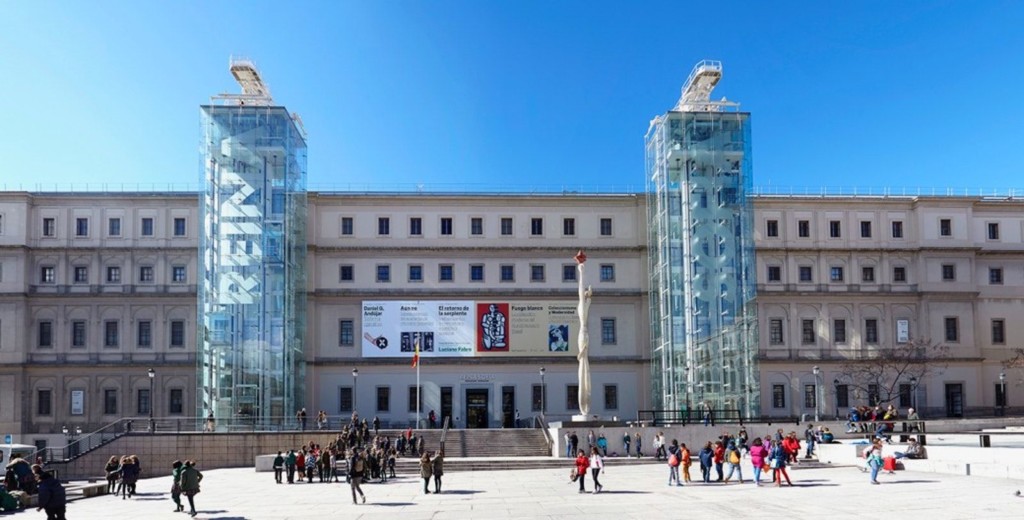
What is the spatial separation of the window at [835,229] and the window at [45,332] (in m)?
46.5

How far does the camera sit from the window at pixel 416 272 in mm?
58844

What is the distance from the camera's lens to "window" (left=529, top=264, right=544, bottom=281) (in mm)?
59094

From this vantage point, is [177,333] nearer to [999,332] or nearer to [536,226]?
[536,226]

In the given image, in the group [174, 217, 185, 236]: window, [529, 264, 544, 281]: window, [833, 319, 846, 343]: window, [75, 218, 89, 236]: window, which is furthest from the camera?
[833, 319, 846, 343]: window

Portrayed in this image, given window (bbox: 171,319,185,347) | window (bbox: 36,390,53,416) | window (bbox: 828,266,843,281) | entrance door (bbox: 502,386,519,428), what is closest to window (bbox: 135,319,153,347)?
window (bbox: 171,319,185,347)

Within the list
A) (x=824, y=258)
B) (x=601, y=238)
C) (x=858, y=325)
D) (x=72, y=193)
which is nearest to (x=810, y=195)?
(x=824, y=258)

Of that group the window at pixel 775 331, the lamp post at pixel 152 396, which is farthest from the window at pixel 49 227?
the window at pixel 775 331

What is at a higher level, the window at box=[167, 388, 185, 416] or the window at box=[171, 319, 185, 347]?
the window at box=[171, 319, 185, 347]

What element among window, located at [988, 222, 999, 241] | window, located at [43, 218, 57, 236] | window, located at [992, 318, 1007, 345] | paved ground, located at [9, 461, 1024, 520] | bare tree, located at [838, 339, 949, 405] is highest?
window, located at [43, 218, 57, 236]

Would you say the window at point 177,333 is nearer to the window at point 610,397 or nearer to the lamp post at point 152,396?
the lamp post at point 152,396

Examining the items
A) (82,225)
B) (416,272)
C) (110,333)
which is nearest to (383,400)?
(416,272)

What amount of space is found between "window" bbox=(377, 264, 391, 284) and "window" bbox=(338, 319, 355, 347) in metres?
2.99

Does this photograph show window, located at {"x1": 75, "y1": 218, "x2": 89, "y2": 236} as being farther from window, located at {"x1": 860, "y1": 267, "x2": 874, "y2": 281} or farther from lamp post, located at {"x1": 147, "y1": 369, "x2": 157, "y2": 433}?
window, located at {"x1": 860, "y1": 267, "x2": 874, "y2": 281}

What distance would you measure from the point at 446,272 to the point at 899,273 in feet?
90.9
